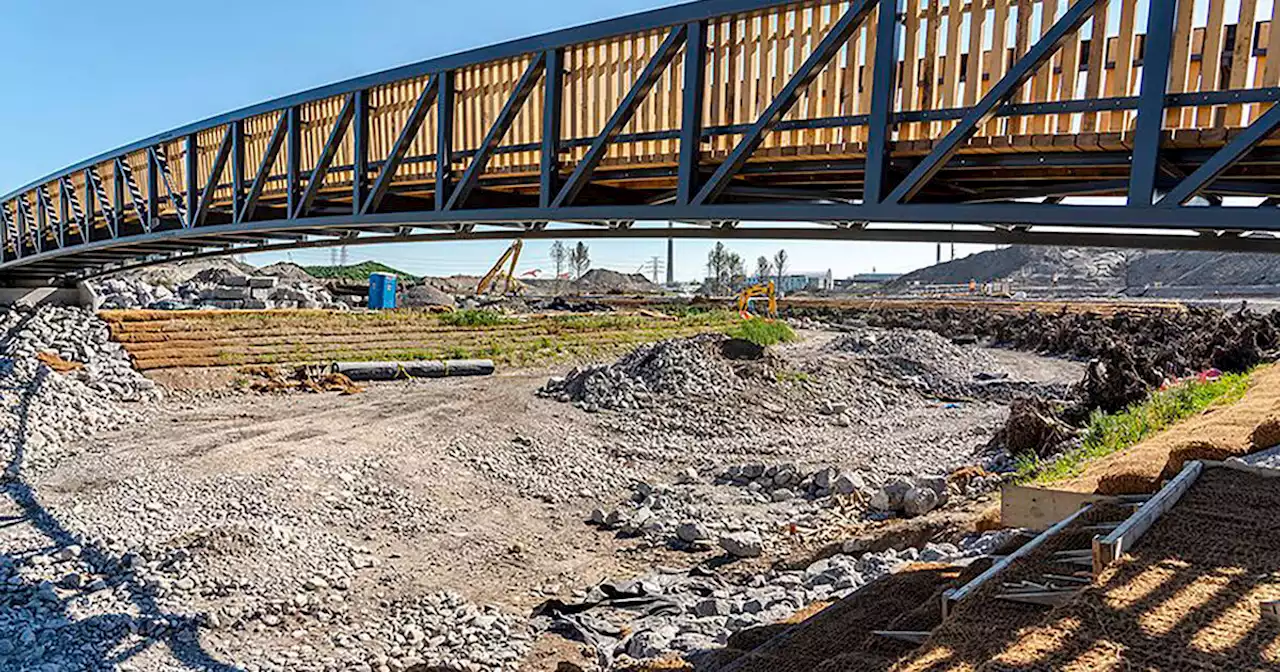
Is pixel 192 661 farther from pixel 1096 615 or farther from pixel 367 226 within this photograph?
pixel 1096 615

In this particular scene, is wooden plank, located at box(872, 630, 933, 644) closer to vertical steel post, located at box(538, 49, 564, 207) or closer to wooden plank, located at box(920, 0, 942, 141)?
wooden plank, located at box(920, 0, 942, 141)

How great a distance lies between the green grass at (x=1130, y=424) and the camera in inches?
450

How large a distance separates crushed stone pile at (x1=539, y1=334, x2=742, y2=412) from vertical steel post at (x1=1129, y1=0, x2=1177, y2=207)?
53.4 ft

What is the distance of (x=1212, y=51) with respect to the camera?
16.9ft

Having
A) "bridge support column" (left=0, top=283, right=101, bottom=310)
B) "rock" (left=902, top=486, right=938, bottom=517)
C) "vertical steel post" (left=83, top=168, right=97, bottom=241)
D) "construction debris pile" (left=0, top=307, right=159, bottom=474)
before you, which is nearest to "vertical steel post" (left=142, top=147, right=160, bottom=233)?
"vertical steel post" (left=83, top=168, right=97, bottom=241)

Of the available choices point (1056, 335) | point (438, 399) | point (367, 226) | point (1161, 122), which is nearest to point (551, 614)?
point (367, 226)

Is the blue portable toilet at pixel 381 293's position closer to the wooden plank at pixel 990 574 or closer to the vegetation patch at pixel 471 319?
the vegetation patch at pixel 471 319

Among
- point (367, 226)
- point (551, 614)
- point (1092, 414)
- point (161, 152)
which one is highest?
point (161, 152)

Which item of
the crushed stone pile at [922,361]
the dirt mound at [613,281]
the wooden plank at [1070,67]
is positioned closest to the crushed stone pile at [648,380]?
the crushed stone pile at [922,361]

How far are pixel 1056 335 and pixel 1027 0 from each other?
34.1 m

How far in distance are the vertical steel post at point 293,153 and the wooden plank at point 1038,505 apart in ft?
36.3

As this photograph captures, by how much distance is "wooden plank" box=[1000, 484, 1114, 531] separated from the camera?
7.00 metres

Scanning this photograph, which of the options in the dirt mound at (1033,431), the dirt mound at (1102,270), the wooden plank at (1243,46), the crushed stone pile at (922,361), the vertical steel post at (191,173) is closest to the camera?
the wooden plank at (1243,46)

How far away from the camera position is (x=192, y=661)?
820cm
